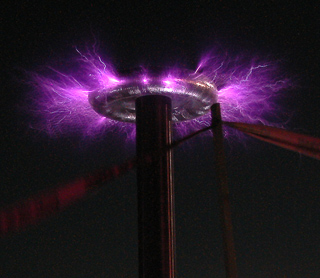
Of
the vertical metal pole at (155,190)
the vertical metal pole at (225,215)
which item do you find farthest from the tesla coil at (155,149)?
the vertical metal pole at (225,215)

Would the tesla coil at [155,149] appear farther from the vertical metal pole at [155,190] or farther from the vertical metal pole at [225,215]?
the vertical metal pole at [225,215]

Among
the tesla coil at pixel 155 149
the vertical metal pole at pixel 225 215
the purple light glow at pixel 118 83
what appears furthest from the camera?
the purple light glow at pixel 118 83

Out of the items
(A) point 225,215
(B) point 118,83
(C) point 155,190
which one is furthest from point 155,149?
(A) point 225,215

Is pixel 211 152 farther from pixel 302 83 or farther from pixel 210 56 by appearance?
pixel 210 56

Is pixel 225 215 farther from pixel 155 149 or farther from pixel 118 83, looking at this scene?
pixel 118 83

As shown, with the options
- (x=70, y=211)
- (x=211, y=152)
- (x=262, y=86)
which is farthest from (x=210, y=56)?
(x=70, y=211)

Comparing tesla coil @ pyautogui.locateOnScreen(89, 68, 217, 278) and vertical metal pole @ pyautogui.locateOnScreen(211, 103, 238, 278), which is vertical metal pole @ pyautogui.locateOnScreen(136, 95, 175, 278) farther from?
vertical metal pole @ pyautogui.locateOnScreen(211, 103, 238, 278)
